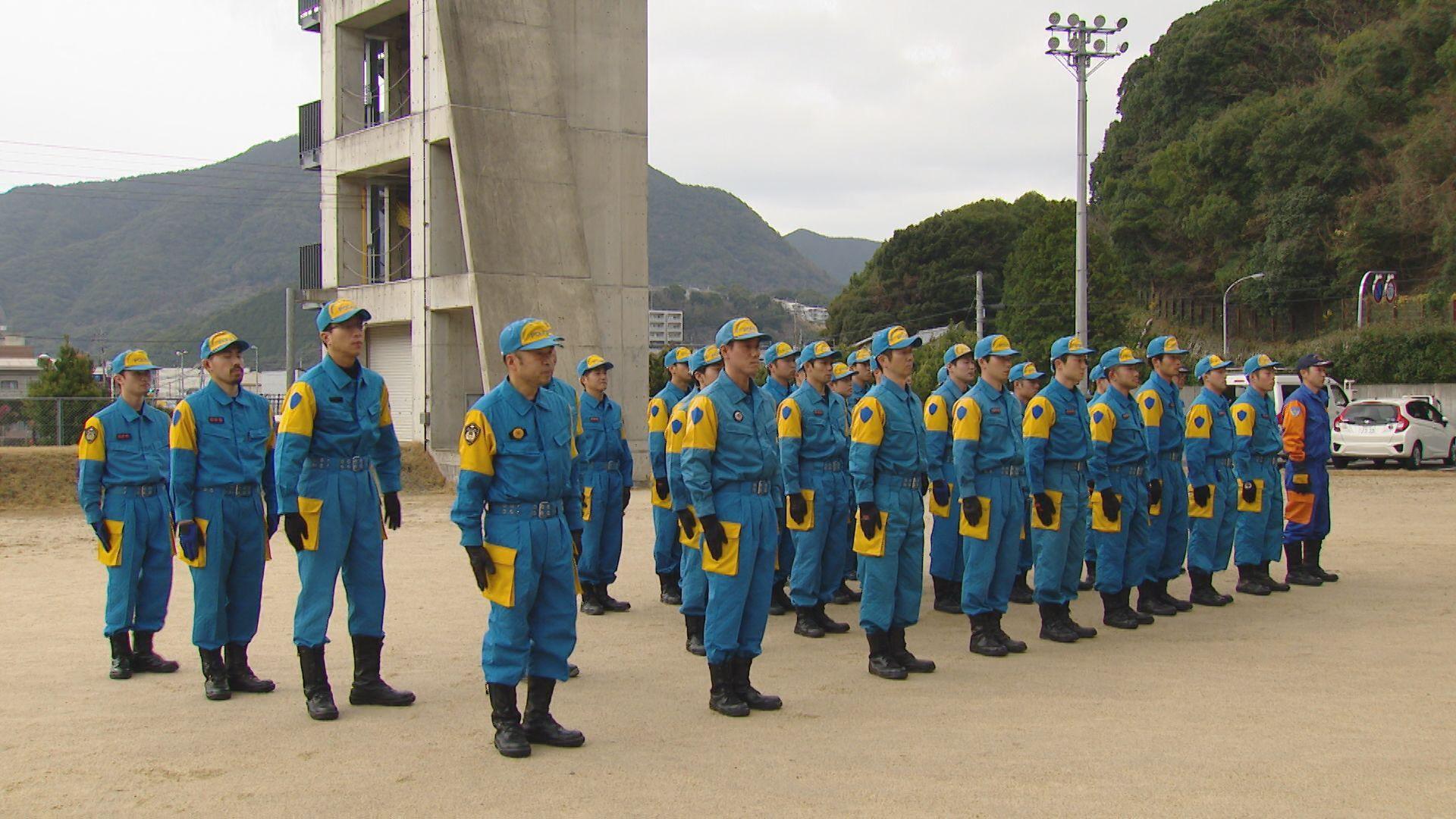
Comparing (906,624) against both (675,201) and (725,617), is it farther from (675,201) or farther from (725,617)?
(675,201)

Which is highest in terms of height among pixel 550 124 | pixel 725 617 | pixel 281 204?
pixel 281 204

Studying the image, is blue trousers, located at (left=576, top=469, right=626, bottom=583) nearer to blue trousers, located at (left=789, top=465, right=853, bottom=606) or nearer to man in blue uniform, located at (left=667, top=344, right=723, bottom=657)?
man in blue uniform, located at (left=667, top=344, right=723, bottom=657)

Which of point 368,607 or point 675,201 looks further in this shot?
point 675,201

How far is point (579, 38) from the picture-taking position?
26.4 meters

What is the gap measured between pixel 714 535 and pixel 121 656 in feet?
13.3

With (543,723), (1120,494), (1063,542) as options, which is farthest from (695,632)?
(1120,494)

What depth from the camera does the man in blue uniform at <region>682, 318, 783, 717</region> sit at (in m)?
6.37

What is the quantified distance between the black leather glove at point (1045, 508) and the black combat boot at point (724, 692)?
3010 millimetres

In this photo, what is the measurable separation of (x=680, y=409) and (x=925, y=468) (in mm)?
1679

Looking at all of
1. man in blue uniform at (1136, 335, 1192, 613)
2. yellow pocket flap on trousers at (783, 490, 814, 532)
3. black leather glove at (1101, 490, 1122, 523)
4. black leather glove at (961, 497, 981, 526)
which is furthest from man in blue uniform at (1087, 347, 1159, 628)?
yellow pocket flap on trousers at (783, 490, 814, 532)

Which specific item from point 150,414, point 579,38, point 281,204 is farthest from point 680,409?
point 281,204

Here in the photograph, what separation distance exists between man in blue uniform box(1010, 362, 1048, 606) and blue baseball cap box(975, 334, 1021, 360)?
62 cm

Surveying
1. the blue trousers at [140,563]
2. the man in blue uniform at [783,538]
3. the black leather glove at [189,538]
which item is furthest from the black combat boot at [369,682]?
the man in blue uniform at [783,538]

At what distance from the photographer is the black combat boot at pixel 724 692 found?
20.9ft
